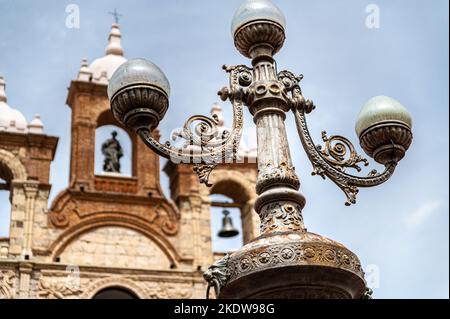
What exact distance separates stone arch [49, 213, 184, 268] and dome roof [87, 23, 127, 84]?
3343 mm

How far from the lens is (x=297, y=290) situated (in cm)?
438

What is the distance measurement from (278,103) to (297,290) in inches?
53.9

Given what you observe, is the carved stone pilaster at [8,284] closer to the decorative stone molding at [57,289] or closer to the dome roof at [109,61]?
the decorative stone molding at [57,289]

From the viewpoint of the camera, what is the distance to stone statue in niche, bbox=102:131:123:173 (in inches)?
665

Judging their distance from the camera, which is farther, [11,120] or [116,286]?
[11,120]

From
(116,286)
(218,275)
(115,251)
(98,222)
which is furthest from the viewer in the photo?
(98,222)

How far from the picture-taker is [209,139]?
5.20 meters

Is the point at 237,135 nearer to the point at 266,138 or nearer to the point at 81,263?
the point at 266,138

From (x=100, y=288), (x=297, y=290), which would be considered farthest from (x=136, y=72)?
(x=100, y=288)

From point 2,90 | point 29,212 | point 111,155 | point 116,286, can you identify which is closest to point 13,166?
point 29,212

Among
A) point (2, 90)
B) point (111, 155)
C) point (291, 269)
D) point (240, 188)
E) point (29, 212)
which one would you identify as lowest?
Answer: point (291, 269)

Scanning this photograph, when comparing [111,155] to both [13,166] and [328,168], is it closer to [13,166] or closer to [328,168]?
[13,166]

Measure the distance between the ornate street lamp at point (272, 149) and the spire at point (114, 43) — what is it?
519 inches

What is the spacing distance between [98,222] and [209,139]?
36.3 feet
